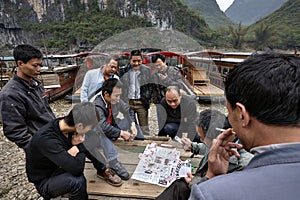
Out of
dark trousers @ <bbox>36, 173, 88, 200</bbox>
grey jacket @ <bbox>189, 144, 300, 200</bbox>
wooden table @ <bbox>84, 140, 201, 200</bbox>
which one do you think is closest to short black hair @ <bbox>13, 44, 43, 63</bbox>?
dark trousers @ <bbox>36, 173, 88, 200</bbox>

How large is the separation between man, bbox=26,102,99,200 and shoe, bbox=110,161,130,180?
12.3 inches

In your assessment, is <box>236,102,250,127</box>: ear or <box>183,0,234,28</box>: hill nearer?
<box>236,102,250,127</box>: ear

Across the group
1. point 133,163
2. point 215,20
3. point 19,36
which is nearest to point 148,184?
point 133,163

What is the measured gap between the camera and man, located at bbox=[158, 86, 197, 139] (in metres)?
2.56

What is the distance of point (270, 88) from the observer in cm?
50

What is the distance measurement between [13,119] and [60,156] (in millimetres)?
528

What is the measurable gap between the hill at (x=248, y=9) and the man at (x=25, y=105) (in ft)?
430

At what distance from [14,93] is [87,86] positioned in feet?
3.40

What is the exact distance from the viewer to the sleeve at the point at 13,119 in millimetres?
1504

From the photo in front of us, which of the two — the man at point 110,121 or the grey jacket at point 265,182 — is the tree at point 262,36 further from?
the grey jacket at point 265,182

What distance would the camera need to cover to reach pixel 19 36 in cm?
4341

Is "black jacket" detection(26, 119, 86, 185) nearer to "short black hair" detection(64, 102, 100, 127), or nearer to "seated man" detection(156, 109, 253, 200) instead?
"short black hair" detection(64, 102, 100, 127)

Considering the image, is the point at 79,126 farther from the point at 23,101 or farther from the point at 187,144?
the point at 187,144

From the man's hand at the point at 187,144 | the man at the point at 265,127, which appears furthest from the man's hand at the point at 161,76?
the man at the point at 265,127
